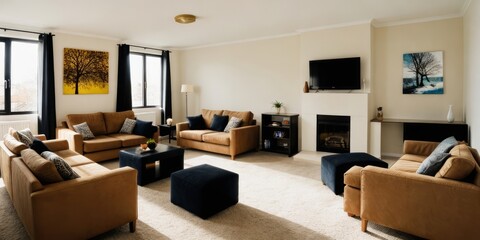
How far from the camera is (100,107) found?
6.69 m

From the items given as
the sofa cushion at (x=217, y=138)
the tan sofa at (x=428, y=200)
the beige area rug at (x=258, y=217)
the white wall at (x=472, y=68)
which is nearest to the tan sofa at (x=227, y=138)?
the sofa cushion at (x=217, y=138)

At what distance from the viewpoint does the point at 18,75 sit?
18.2 ft

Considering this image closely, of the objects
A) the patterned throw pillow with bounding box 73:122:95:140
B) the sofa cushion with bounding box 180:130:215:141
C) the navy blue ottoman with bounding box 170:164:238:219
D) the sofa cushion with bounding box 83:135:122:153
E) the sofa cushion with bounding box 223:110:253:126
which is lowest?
the navy blue ottoman with bounding box 170:164:238:219

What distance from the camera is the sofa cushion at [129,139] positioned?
5.75 meters

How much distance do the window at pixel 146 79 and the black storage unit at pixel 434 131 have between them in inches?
236

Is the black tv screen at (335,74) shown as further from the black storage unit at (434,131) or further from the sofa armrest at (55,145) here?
the sofa armrest at (55,145)

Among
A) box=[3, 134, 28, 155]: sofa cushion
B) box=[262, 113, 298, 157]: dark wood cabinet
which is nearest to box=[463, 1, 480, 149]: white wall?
box=[262, 113, 298, 157]: dark wood cabinet

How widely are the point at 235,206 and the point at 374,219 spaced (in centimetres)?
149

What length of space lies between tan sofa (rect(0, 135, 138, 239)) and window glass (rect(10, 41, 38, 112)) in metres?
3.33

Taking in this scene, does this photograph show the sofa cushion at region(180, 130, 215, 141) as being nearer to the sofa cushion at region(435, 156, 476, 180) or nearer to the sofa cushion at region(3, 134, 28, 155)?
the sofa cushion at region(3, 134, 28, 155)

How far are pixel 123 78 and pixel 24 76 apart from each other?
1.91 metres

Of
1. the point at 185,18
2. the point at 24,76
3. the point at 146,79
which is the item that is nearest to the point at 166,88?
the point at 146,79

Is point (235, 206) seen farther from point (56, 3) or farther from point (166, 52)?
point (166, 52)

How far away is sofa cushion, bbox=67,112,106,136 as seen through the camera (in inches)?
227
